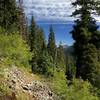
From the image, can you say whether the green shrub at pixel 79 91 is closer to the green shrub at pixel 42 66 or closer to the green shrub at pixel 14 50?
the green shrub at pixel 42 66

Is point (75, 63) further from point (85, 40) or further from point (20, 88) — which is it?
point (20, 88)

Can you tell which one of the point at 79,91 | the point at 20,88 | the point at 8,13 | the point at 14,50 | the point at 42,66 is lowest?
the point at 79,91

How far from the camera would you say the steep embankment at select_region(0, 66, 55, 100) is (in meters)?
24.7

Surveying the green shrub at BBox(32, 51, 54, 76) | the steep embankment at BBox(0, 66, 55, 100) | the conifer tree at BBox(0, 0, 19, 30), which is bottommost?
the green shrub at BBox(32, 51, 54, 76)

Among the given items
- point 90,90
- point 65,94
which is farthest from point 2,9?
point 65,94

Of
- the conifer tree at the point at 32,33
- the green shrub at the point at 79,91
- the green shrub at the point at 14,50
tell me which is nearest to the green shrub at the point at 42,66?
the green shrub at the point at 14,50

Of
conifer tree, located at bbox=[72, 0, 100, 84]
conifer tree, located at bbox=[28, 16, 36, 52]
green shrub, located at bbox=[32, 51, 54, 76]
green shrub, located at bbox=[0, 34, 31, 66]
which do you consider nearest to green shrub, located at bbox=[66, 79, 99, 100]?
conifer tree, located at bbox=[72, 0, 100, 84]

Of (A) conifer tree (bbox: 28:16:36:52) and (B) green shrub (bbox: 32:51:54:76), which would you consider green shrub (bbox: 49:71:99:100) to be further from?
(A) conifer tree (bbox: 28:16:36:52)

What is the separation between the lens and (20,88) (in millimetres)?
26828

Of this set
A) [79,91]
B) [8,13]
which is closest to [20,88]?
[79,91]

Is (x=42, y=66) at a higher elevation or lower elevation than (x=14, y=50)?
lower

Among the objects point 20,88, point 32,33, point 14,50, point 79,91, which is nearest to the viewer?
point 20,88

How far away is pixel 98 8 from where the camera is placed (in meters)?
41.5

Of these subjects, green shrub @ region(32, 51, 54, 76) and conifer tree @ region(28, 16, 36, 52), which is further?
conifer tree @ region(28, 16, 36, 52)
